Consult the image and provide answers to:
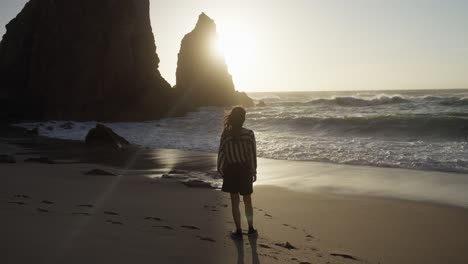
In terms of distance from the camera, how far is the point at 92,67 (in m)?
38.3

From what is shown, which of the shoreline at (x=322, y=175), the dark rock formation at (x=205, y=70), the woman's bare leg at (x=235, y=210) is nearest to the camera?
the woman's bare leg at (x=235, y=210)

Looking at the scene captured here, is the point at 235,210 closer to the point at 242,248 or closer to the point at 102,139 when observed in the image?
the point at 242,248

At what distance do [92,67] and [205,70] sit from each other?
21888mm

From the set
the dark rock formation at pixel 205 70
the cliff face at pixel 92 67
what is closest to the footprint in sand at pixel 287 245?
the cliff face at pixel 92 67

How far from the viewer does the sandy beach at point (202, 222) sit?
14.4 ft

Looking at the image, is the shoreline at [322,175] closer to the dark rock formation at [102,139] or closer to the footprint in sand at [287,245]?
the dark rock formation at [102,139]

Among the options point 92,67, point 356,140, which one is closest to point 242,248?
point 356,140

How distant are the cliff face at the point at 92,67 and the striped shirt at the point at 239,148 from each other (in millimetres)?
31703

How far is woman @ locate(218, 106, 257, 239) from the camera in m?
5.51

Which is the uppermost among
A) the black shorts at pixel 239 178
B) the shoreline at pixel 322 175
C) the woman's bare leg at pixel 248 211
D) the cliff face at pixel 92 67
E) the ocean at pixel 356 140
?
the cliff face at pixel 92 67

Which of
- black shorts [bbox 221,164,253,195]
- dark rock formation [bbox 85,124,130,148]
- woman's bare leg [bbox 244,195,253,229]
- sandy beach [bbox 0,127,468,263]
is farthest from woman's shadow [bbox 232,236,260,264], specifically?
dark rock formation [bbox 85,124,130,148]

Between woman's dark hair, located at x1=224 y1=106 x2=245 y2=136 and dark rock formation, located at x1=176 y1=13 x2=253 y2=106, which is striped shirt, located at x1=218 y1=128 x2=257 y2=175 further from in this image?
dark rock formation, located at x1=176 y1=13 x2=253 y2=106

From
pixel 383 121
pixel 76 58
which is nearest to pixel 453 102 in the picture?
pixel 383 121

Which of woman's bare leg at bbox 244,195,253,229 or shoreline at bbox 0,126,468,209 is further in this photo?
shoreline at bbox 0,126,468,209
